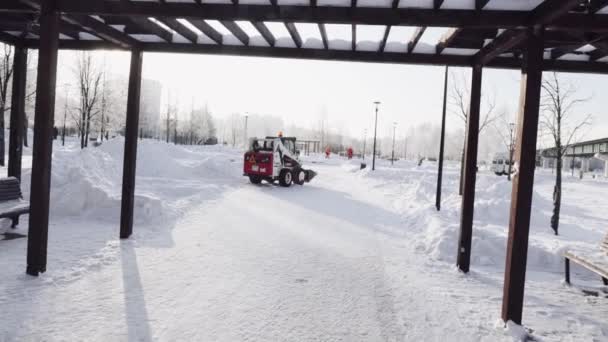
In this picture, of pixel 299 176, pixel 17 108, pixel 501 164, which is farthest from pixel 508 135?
pixel 17 108

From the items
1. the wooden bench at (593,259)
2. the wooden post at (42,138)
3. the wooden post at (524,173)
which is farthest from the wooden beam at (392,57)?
the wooden bench at (593,259)

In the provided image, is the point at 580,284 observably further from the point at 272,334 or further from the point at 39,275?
the point at 39,275

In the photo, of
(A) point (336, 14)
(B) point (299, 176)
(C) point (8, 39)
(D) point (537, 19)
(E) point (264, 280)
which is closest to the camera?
(D) point (537, 19)

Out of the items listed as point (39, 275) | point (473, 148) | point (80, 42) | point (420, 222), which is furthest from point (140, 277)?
point (420, 222)

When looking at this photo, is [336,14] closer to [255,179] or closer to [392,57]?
[392,57]

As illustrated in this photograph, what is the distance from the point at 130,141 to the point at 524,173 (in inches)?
247

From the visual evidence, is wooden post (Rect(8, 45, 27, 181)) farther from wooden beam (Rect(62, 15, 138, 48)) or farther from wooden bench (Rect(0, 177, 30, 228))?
wooden beam (Rect(62, 15, 138, 48))

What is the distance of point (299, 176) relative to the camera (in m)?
17.8

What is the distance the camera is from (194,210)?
1014 cm

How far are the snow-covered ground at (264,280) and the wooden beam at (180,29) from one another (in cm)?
348

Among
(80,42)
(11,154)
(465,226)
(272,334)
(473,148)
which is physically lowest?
(272,334)

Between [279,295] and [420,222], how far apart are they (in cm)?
617

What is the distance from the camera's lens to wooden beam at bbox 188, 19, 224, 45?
5.23 m

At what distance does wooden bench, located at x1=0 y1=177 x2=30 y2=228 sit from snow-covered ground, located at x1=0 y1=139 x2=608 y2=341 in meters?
0.49
